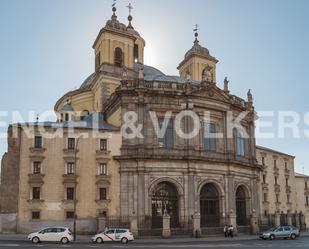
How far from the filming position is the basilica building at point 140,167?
43000 millimetres

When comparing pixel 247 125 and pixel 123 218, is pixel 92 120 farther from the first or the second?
pixel 247 125

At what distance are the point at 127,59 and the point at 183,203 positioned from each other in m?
23.0

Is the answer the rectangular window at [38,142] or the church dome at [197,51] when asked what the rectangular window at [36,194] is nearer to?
the rectangular window at [38,142]

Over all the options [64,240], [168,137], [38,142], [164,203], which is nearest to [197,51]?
[168,137]

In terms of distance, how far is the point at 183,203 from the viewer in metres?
46.0

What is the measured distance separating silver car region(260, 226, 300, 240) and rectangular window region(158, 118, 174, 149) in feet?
43.2

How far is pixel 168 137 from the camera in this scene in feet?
155

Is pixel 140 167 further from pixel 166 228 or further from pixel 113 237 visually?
pixel 113 237

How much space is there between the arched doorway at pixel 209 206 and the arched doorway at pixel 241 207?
14.4ft

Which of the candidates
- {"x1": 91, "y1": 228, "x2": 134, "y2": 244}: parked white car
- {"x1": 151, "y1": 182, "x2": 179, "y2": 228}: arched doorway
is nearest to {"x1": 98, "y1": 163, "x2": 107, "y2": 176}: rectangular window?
{"x1": 151, "y1": 182, "x2": 179, "y2": 228}: arched doorway

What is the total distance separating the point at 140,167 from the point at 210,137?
9542 mm

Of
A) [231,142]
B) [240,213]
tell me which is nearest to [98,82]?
[231,142]

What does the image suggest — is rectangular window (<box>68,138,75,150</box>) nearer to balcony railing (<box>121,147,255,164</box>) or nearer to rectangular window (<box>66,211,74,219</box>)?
balcony railing (<box>121,147,255,164</box>)

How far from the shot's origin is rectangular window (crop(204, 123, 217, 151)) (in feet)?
161
